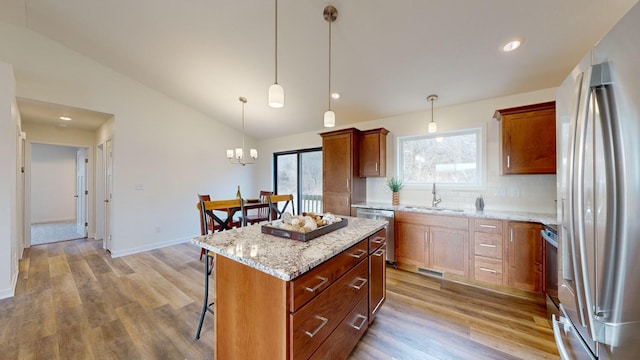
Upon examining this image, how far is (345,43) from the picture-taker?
8.27ft

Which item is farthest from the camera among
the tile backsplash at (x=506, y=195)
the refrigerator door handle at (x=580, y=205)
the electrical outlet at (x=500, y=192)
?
the electrical outlet at (x=500, y=192)

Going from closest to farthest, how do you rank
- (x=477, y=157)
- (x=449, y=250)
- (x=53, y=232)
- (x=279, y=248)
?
1. (x=279, y=248)
2. (x=449, y=250)
3. (x=477, y=157)
4. (x=53, y=232)

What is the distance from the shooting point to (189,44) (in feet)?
9.93

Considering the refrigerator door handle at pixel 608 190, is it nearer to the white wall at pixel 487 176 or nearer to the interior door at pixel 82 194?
the white wall at pixel 487 176

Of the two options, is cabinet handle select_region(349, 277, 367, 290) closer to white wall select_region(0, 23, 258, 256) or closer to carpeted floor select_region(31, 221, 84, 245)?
white wall select_region(0, 23, 258, 256)

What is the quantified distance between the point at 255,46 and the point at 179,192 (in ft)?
11.3

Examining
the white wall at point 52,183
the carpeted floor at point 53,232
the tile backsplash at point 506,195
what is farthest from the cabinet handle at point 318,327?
the white wall at point 52,183

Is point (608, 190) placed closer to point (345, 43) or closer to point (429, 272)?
point (345, 43)

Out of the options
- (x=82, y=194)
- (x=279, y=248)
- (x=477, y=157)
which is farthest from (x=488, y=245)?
(x=82, y=194)

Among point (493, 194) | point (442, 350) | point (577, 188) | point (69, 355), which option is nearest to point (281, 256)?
point (577, 188)

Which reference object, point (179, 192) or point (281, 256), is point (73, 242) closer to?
point (179, 192)

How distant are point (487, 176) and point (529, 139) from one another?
69cm

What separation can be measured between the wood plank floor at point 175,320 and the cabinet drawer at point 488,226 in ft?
2.38

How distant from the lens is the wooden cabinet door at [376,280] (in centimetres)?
193
